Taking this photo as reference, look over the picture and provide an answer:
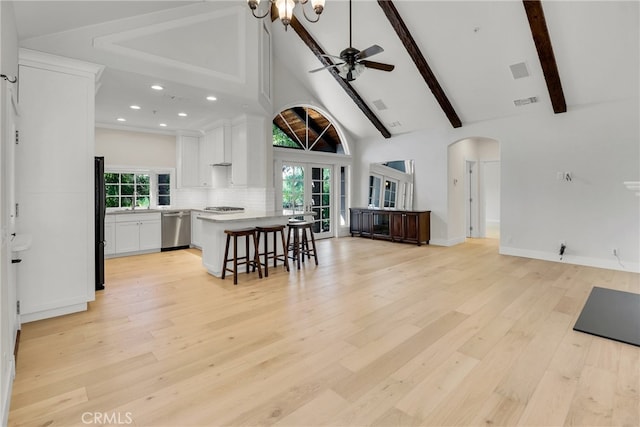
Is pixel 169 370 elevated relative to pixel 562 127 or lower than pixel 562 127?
lower

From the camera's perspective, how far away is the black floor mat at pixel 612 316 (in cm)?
282

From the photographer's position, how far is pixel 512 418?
1788 mm

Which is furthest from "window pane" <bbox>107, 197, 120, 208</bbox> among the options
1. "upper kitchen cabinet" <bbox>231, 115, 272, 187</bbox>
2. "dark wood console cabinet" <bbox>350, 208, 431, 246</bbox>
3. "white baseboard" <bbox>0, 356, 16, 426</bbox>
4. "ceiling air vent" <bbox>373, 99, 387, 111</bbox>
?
"ceiling air vent" <bbox>373, 99, 387, 111</bbox>

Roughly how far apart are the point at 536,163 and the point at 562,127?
0.71 meters

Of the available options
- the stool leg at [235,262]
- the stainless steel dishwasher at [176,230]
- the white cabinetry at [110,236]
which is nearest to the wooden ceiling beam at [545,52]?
the stool leg at [235,262]

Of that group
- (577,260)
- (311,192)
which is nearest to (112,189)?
(311,192)

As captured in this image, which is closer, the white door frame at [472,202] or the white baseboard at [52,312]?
the white baseboard at [52,312]

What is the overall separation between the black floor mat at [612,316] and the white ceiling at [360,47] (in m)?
3.38

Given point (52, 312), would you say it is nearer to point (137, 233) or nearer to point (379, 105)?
point (137, 233)

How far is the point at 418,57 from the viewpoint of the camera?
561cm

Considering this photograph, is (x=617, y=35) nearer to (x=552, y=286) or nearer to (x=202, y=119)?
(x=552, y=286)

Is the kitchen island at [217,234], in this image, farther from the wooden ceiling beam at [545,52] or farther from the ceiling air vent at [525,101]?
the ceiling air vent at [525,101]

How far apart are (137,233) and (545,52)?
7511 millimetres

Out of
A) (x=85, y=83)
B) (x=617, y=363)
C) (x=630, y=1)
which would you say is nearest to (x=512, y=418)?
(x=617, y=363)
